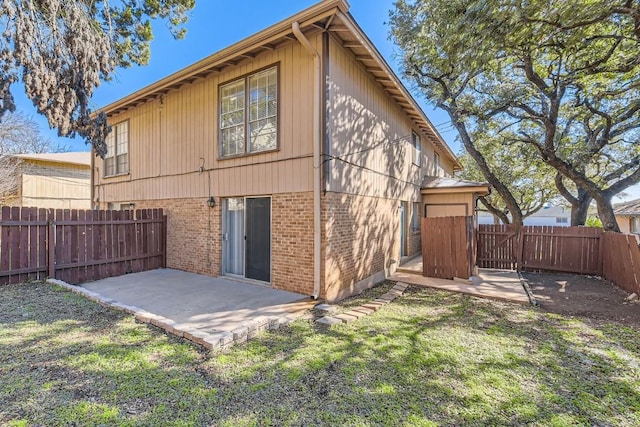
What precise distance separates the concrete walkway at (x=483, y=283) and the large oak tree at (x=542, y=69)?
4633mm

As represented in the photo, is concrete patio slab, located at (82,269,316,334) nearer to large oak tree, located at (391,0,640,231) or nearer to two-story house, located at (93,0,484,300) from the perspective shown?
two-story house, located at (93,0,484,300)

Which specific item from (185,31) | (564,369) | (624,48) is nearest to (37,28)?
(185,31)

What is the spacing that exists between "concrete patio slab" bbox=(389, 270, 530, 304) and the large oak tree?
4772 millimetres

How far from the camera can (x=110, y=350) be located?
12.0 ft

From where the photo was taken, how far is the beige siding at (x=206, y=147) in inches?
241

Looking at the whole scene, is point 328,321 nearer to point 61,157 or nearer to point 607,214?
point 607,214

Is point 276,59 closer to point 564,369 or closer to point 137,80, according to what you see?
point 137,80

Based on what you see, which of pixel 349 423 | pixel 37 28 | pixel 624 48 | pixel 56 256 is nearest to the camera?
pixel 349 423

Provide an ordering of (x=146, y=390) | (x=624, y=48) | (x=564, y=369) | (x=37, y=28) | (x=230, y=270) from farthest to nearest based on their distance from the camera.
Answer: (x=624, y=48) < (x=230, y=270) < (x=37, y=28) < (x=564, y=369) < (x=146, y=390)

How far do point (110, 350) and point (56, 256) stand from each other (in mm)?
5042

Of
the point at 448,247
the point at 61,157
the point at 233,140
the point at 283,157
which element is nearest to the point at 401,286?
the point at 448,247

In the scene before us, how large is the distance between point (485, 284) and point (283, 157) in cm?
613

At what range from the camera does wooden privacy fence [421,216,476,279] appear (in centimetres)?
780

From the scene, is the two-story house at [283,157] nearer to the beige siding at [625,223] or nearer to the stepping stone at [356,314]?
the stepping stone at [356,314]
